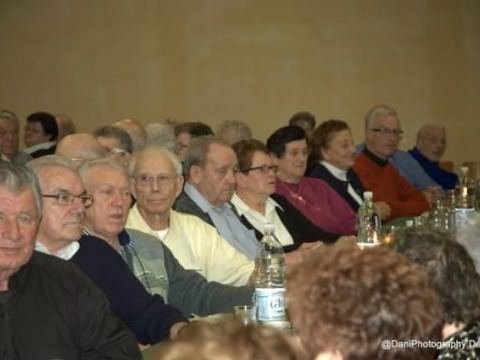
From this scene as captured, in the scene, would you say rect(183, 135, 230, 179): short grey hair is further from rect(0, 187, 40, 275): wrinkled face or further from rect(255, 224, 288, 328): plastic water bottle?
rect(0, 187, 40, 275): wrinkled face

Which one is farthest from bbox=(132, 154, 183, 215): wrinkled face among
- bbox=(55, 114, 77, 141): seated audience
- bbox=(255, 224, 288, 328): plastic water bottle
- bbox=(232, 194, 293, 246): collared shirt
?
bbox=(55, 114, 77, 141): seated audience

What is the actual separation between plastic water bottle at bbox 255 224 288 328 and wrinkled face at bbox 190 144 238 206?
2.10 ft

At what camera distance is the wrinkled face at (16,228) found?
302 centimetres

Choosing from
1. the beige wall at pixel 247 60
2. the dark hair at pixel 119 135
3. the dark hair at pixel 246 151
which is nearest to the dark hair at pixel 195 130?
the dark hair at pixel 119 135

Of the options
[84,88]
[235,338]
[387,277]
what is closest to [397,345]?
[387,277]

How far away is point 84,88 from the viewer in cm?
1091

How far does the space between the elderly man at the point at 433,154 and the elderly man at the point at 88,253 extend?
19.8 feet

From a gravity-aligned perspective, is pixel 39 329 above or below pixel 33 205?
below

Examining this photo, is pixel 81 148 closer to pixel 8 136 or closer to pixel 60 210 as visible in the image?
pixel 60 210

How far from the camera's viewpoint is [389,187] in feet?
26.8

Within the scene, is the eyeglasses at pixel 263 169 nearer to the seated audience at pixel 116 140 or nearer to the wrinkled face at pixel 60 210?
the seated audience at pixel 116 140

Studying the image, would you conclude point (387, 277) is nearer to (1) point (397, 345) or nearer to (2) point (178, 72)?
(1) point (397, 345)

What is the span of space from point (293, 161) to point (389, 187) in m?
1.79

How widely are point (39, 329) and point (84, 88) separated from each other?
8.14 meters
